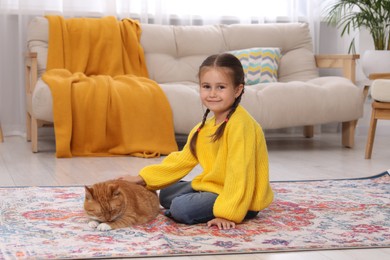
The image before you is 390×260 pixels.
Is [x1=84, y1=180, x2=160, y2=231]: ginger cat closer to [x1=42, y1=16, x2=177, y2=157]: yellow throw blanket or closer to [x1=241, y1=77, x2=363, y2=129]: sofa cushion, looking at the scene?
[x1=42, y1=16, x2=177, y2=157]: yellow throw blanket

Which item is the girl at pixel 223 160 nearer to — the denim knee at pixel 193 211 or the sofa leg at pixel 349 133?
the denim knee at pixel 193 211

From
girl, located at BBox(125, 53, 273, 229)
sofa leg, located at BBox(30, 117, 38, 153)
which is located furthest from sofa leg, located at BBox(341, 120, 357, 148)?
girl, located at BBox(125, 53, 273, 229)

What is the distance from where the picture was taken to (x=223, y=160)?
7.95 ft

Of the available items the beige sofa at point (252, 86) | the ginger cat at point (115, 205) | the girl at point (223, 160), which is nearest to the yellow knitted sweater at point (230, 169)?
the girl at point (223, 160)

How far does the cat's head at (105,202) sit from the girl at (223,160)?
0.72 ft

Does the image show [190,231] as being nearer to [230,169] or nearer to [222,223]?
[222,223]

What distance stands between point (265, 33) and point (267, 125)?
1.05 metres

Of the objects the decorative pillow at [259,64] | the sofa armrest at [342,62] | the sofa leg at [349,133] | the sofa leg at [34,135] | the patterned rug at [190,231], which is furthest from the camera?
the decorative pillow at [259,64]

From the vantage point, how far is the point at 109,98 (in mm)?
4375

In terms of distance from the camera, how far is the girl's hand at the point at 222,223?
234 cm

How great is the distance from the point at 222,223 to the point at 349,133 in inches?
103

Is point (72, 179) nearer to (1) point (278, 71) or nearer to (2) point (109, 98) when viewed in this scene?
(2) point (109, 98)

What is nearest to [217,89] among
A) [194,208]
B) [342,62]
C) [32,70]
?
[194,208]

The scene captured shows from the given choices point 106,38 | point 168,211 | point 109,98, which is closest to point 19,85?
point 106,38
